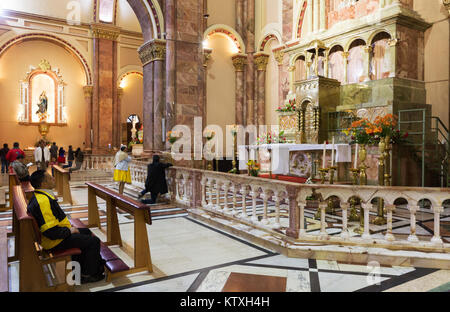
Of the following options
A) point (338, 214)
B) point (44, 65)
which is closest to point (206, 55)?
point (338, 214)

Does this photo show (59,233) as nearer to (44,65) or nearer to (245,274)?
(245,274)

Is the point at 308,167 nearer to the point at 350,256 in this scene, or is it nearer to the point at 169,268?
the point at 350,256

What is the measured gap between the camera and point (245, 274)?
363 centimetres

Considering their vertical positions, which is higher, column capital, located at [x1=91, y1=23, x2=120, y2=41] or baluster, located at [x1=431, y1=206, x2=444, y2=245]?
column capital, located at [x1=91, y1=23, x2=120, y2=41]

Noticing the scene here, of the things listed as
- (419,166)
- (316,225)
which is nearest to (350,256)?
(316,225)

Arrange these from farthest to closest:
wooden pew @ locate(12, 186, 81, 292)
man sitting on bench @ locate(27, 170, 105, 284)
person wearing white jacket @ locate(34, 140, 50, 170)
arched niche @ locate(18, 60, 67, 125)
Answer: arched niche @ locate(18, 60, 67, 125), person wearing white jacket @ locate(34, 140, 50, 170), man sitting on bench @ locate(27, 170, 105, 284), wooden pew @ locate(12, 186, 81, 292)

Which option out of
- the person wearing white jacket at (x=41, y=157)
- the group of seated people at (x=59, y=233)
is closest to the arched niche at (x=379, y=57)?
the group of seated people at (x=59, y=233)

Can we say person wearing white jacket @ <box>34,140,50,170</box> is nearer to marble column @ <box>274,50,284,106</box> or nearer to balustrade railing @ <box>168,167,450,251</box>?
balustrade railing @ <box>168,167,450,251</box>

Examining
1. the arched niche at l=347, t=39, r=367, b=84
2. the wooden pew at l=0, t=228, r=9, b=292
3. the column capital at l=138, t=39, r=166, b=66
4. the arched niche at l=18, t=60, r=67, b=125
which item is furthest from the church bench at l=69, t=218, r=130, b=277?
the arched niche at l=18, t=60, r=67, b=125

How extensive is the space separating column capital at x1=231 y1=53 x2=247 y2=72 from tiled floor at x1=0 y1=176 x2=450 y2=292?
10.4 metres

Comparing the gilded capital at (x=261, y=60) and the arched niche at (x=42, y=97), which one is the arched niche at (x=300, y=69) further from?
the arched niche at (x=42, y=97)

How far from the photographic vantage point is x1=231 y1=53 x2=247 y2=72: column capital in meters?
13.9

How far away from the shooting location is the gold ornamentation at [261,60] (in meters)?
13.8

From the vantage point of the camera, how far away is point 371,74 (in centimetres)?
937
